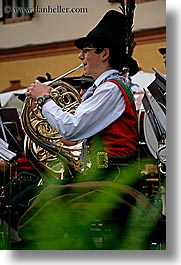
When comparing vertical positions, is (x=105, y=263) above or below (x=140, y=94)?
below

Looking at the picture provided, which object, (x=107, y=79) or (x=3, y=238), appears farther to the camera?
(x=3, y=238)

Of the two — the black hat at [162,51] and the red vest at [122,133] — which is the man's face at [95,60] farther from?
the black hat at [162,51]

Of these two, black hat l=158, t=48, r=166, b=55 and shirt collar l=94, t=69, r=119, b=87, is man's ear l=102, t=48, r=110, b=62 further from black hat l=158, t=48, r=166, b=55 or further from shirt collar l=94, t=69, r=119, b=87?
black hat l=158, t=48, r=166, b=55

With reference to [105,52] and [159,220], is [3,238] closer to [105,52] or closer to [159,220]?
[159,220]

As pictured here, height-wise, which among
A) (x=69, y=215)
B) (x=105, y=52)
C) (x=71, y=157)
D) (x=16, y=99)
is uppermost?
(x=105, y=52)

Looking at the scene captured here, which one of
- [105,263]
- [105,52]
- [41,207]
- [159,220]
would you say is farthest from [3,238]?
[105,52]

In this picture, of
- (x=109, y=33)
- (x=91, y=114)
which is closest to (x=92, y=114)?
(x=91, y=114)

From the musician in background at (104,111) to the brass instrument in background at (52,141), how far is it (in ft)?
0.31

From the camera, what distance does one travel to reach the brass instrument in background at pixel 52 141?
4.33m

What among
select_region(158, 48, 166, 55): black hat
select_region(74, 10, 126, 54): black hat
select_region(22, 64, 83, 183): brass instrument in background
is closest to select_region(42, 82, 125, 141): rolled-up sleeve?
select_region(22, 64, 83, 183): brass instrument in background

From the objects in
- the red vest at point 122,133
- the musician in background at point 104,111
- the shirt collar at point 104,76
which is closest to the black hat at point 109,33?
the musician in background at point 104,111

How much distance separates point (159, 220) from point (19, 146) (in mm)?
921

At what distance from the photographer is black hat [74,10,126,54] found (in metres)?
4.32

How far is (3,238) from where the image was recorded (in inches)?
178
